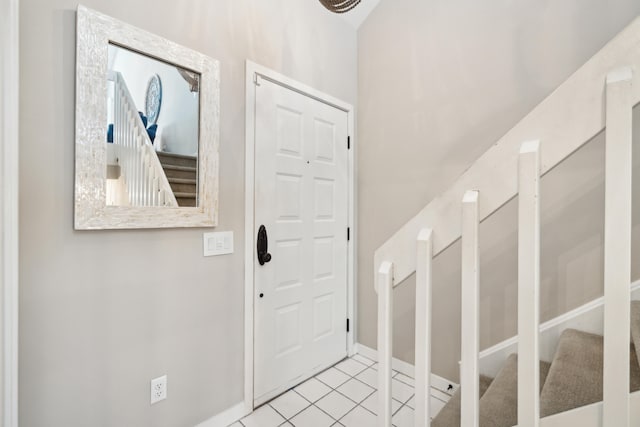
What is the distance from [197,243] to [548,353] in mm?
1980

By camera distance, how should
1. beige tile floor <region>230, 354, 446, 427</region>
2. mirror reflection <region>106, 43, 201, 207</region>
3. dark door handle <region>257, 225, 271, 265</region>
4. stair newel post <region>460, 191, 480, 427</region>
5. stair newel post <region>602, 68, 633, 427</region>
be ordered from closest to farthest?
1. stair newel post <region>602, 68, 633, 427</region>
2. stair newel post <region>460, 191, 480, 427</region>
3. mirror reflection <region>106, 43, 201, 207</region>
4. beige tile floor <region>230, 354, 446, 427</region>
5. dark door handle <region>257, 225, 271, 265</region>

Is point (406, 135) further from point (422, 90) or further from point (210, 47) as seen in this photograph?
point (210, 47)

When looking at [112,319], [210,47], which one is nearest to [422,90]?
[210,47]

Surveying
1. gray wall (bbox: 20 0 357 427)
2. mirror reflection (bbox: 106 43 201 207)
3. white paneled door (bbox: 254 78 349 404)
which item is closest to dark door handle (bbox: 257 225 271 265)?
white paneled door (bbox: 254 78 349 404)

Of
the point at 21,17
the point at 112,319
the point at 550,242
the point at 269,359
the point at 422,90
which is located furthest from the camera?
the point at 422,90

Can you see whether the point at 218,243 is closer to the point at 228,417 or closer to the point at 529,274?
the point at 228,417

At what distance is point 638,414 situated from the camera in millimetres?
715

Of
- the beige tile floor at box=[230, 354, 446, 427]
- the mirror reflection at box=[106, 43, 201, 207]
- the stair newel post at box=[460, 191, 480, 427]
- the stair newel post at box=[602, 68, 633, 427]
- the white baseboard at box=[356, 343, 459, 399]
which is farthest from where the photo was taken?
the white baseboard at box=[356, 343, 459, 399]

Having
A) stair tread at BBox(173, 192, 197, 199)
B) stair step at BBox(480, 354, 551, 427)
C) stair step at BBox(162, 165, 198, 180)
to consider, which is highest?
stair step at BBox(162, 165, 198, 180)

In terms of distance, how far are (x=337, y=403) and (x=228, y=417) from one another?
0.66m

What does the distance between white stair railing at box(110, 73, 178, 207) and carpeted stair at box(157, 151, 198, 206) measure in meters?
→ 0.02

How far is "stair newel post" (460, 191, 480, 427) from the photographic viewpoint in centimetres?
84

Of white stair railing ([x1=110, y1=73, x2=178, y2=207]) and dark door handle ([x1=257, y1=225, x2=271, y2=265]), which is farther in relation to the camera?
dark door handle ([x1=257, y1=225, x2=271, y2=265])

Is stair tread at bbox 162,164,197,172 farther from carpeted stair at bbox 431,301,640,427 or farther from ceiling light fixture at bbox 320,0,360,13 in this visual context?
carpeted stair at bbox 431,301,640,427
